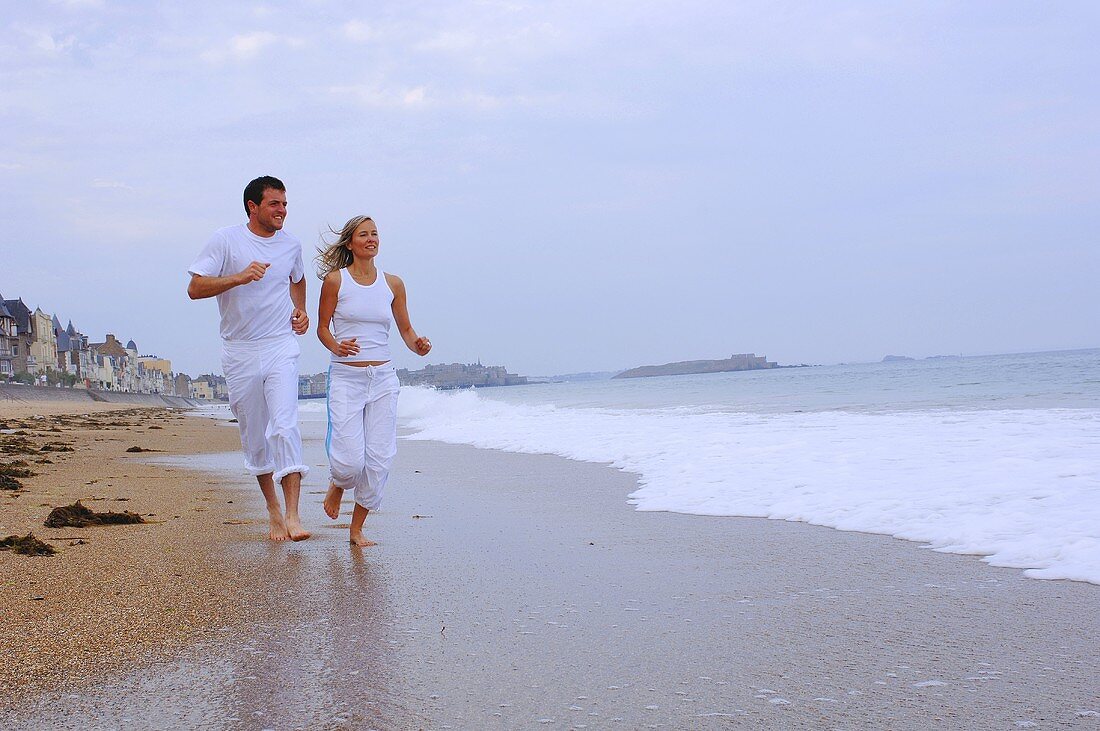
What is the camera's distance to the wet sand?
2197 mm

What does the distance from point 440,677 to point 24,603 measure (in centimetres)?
169

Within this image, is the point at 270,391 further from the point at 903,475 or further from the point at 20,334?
the point at 20,334

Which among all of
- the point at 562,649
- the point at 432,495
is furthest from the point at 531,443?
the point at 562,649

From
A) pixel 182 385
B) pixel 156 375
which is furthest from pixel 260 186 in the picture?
pixel 182 385

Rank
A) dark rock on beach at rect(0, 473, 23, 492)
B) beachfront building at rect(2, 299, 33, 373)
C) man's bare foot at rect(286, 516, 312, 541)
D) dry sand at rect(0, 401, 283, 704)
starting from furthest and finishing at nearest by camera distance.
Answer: beachfront building at rect(2, 299, 33, 373) → dark rock on beach at rect(0, 473, 23, 492) → man's bare foot at rect(286, 516, 312, 541) → dry sand at rect(0, 401, 283, 704)

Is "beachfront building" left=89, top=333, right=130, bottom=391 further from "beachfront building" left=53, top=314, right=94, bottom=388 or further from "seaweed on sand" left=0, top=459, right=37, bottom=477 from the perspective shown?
"seaweed on sand" left=0, top=459, right=37, bottom=477

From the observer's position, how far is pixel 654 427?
1402 cm

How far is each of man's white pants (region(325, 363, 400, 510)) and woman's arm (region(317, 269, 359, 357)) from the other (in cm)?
11

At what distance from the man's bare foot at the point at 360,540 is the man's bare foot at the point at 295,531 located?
0.30 meters

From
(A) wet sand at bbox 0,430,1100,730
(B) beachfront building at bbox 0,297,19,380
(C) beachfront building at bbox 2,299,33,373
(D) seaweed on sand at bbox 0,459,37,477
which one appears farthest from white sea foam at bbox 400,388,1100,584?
(C) beachfront building at bbox 2,299,33,373

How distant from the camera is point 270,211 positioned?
5113 millimetres

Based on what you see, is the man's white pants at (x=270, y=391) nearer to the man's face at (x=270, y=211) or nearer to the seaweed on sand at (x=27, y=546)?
the man's face at (x=270, y=211)

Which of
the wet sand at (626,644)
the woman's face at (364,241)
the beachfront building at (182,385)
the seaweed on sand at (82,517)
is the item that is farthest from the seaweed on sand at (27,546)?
the beachfront building at (182,385)

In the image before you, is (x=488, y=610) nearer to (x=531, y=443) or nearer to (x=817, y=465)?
(x=817, y=465)
